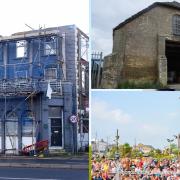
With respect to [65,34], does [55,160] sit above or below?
below

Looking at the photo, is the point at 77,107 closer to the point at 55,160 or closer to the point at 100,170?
the point at 55,160

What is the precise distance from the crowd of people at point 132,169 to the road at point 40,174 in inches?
141

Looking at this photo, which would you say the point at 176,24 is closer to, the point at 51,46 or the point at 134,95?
the point at 134,95

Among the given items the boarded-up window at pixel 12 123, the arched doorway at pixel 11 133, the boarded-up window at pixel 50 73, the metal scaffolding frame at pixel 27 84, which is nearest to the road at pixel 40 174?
the arched doorway at pixel 11 133

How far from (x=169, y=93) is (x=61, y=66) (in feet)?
23.2

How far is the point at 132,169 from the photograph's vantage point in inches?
134

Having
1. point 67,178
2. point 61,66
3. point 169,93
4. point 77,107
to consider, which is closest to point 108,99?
point 169,93

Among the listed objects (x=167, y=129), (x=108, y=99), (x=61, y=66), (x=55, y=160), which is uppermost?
(x=61, y=66)

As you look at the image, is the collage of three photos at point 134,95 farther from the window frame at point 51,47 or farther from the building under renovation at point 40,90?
the window frame at point 51,47

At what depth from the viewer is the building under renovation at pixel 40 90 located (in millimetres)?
9785

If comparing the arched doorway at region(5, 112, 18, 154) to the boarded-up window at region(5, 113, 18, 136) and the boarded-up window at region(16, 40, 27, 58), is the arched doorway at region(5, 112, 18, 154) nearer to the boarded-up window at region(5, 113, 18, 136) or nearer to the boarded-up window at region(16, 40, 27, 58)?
the boarded-up window at region(5, 113, 18, 136)

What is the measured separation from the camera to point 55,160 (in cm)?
959

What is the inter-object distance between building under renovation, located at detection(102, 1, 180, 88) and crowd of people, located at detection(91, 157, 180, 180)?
0.58 m

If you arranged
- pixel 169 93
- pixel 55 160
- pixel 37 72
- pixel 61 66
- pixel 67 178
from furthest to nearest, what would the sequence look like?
pixel 37 72
pixel 61 66
pixel 55 160
pixel 67 178
pixel 169 93
